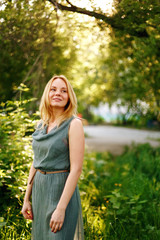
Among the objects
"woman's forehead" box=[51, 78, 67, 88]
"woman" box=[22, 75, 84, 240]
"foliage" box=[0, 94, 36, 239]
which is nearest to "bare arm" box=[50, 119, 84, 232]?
"woman" box=[22, 75, 84, 240]

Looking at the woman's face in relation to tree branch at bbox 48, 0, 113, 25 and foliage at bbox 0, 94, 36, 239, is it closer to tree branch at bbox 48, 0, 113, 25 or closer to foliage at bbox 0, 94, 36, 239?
foliage at bbox 0, 94, 36, 239

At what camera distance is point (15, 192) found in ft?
9.21

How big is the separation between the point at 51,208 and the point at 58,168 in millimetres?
269

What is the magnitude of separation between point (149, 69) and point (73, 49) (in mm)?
1630

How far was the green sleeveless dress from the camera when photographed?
5.61 feet

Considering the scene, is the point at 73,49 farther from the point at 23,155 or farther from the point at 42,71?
the point at 23,155

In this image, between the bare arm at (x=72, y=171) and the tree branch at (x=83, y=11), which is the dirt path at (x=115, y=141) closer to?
the tree branch at (x=83, y=11)

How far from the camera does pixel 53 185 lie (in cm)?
173

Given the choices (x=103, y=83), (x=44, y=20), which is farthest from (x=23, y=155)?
(x=103, y=83)

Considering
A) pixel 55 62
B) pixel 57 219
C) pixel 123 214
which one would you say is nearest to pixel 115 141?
pixel 55 62

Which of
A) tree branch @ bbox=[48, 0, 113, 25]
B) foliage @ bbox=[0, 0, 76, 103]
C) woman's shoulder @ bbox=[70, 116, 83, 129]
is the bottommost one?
woman's shoulder @ bbox=[70, 116, 83, 129]

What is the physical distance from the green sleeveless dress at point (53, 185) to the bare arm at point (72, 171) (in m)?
0.06

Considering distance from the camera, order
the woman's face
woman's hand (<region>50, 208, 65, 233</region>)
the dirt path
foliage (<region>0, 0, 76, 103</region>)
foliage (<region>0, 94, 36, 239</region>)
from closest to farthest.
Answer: woman's hand (<region>50, 208, 65, 233</region>)
the woman's face
foliage (<region>0, 94, 36, 239</region>)
foliage (<region>0, 0, 76, 103</region>)
the dirt path

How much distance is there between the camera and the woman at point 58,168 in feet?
5.41
